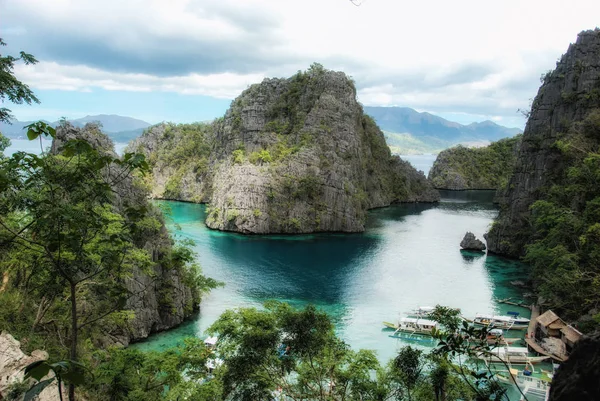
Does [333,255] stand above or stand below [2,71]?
below

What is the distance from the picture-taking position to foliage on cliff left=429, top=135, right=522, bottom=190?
11944 cm

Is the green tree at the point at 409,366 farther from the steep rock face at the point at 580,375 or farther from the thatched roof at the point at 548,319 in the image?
the thatched roof at the point at 548,319

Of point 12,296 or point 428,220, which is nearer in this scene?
point 12,296

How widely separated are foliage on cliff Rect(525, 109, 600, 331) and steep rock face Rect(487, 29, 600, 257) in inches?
114

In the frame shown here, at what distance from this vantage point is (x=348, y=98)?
7531cm

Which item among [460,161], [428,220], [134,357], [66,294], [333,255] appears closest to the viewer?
[134,357]

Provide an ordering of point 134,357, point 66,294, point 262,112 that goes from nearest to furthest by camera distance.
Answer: point 134,357, point 66,294, point 262,112

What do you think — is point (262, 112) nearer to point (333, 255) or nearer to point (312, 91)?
point (312, 91)

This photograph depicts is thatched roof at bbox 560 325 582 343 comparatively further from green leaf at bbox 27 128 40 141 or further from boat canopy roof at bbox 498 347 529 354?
green leaf at bbox 27 128 40 141

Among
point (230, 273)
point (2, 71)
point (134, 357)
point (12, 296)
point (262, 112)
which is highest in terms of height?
point (262, 112)

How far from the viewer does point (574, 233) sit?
105 ft

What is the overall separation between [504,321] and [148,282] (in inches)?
971

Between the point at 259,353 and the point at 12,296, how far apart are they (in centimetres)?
903

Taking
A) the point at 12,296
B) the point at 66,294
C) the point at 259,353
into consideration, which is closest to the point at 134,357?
the point at 259,353
